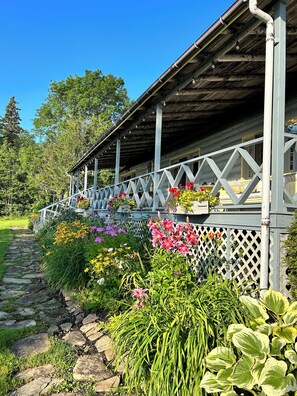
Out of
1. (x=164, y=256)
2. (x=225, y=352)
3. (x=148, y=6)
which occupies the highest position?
(x=148, y=6)

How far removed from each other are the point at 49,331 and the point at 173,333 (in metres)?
2.29

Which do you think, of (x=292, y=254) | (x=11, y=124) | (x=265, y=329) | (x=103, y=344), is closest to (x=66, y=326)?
(x=103, y=344)

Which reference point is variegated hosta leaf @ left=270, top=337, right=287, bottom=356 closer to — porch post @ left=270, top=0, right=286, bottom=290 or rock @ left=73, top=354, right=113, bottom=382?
porch post @ left=270, top=0, right=286, bottom=290

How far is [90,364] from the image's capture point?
3.27 m

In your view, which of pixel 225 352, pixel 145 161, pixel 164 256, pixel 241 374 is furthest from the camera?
pixel 145 161

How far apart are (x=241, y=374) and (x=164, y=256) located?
5.12 ft

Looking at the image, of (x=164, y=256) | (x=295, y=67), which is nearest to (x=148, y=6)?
(x=295, y=67)

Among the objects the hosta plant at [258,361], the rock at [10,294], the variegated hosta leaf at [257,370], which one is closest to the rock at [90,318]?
the rock at [10,294]

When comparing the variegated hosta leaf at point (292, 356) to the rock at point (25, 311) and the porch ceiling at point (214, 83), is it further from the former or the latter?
the rock at point (25, 311)

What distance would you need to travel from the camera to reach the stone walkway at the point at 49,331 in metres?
2.97

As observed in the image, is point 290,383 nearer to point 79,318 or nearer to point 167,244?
point 167,244

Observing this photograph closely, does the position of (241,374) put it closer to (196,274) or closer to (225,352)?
(225,352)

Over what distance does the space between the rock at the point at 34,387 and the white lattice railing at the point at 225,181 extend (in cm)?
278

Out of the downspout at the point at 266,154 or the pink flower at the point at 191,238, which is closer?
the downspout at the point at 266,154
